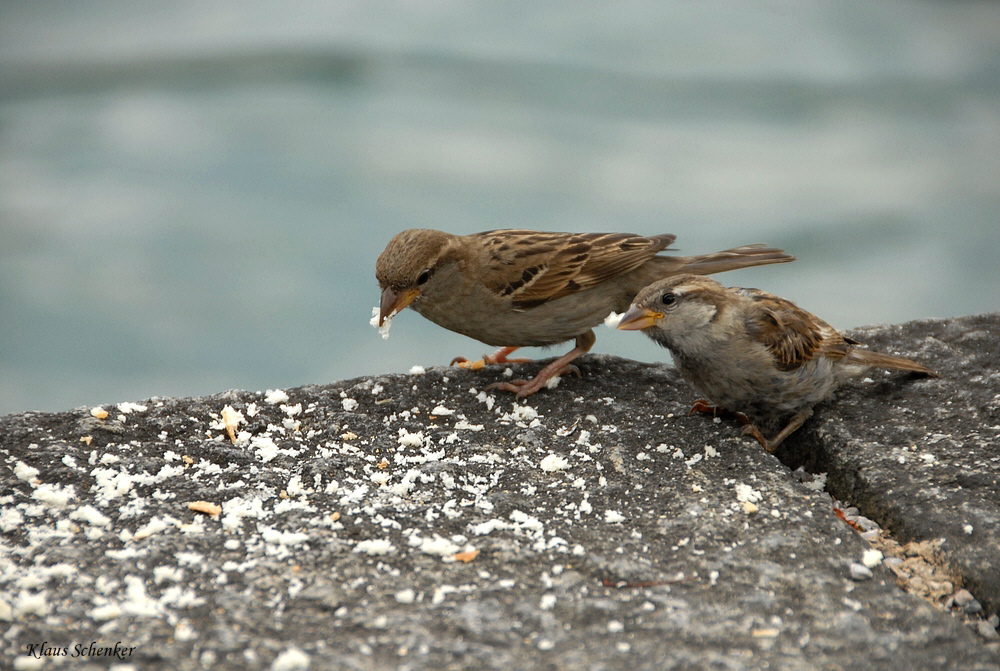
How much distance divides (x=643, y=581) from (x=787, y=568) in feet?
1.14

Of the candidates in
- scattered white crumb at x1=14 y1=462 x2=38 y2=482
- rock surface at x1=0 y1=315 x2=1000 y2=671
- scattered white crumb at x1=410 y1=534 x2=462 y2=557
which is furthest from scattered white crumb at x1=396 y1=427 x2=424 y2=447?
scattered white crumb at x1=14 y1=462 x2=38 y2=482

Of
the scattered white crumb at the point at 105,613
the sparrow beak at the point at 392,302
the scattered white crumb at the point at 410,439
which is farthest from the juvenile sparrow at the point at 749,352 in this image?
the scattered white crumb at the point at 105,613

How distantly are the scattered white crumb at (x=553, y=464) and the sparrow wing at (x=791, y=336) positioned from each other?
84cm

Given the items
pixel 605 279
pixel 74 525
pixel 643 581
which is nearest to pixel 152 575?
pixel 74 525

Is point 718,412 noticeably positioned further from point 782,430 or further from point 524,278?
point 524,278

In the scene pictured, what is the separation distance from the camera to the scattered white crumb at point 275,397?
313 cm

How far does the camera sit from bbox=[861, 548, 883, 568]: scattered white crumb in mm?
2205

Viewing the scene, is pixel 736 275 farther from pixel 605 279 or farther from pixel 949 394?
pixel 949 394

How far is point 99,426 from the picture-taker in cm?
282

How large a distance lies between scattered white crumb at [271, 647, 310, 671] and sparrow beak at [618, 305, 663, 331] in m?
1.74

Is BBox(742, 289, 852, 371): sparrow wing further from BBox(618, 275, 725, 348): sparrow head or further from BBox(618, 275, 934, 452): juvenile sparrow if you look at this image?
BBox(618, 275, 725, 348): sparrow head

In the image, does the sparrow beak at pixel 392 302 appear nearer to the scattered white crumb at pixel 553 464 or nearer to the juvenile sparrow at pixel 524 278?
the juvenile sparrow at pixel 524 278

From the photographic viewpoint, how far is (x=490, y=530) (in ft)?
7.82

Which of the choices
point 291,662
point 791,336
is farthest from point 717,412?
point 291,662
